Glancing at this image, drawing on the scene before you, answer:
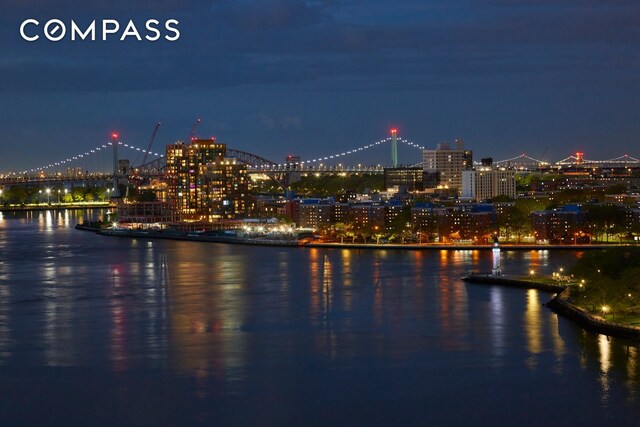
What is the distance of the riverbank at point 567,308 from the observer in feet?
27.6

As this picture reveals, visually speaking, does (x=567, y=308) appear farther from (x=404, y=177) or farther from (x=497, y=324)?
(x=404, y=177)

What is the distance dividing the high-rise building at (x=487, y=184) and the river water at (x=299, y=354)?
1825 cm

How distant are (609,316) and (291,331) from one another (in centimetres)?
244

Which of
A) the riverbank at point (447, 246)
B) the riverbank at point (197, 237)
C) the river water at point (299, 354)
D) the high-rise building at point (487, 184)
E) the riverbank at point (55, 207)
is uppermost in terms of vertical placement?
the high-rise building at point (487, 184)

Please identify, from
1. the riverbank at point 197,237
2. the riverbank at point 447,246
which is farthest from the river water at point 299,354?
the riverbank at point 197,237

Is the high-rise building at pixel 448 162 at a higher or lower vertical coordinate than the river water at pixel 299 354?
higher

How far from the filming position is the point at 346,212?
2164 centimetres

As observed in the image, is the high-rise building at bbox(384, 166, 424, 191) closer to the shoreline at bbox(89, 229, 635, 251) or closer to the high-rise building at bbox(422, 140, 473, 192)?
the high-rise building at bbox(422, 140, 473, 192)

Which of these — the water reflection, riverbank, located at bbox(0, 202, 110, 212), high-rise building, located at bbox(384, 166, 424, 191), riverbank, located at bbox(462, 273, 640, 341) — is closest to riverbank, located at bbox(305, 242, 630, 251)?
riverbank, located at bbox(462, 273, 640, 341)

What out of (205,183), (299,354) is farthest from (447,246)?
(205,183)

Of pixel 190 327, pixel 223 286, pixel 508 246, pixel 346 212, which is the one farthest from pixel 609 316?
pixel 346 212

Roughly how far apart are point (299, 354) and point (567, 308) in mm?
2659

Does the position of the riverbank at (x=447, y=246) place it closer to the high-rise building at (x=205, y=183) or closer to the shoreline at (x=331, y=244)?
the shoreline at (x=331, y=244)

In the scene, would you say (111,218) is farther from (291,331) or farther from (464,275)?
(291,331)
